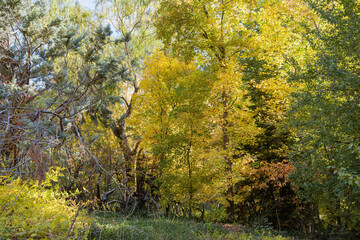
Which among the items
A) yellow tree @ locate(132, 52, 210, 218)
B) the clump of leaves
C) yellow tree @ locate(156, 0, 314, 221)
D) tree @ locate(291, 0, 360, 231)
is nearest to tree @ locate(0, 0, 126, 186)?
the clump of leaves

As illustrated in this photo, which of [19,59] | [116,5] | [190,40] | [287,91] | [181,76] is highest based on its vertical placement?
[116,5]

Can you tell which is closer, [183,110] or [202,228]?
[202,228]

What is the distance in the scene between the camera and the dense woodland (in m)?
6.12

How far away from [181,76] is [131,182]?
16.7 ft

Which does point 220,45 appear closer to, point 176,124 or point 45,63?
point 176,124

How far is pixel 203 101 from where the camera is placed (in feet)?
33.8

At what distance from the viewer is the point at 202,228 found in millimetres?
7117

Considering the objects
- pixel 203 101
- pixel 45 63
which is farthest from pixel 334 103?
pixel 45 63

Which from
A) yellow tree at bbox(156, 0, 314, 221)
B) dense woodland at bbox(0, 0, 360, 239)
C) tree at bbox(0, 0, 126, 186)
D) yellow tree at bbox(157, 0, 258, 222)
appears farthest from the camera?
yellow tree at bbox(156, 0, 314, 221)

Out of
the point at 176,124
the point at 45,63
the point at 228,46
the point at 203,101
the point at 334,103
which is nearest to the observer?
the point at 45,63

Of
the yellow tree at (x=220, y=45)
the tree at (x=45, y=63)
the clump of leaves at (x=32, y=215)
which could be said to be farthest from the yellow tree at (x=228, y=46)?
the clump of leaves at (x=32, y=215)

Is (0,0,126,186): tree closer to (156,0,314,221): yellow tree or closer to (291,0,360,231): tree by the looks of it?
(291,0,360,231): tree

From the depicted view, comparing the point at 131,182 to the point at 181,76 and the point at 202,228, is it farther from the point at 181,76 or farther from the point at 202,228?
the point at 202,228

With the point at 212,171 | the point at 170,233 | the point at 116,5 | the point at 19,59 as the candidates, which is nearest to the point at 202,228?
the point at 170,233
